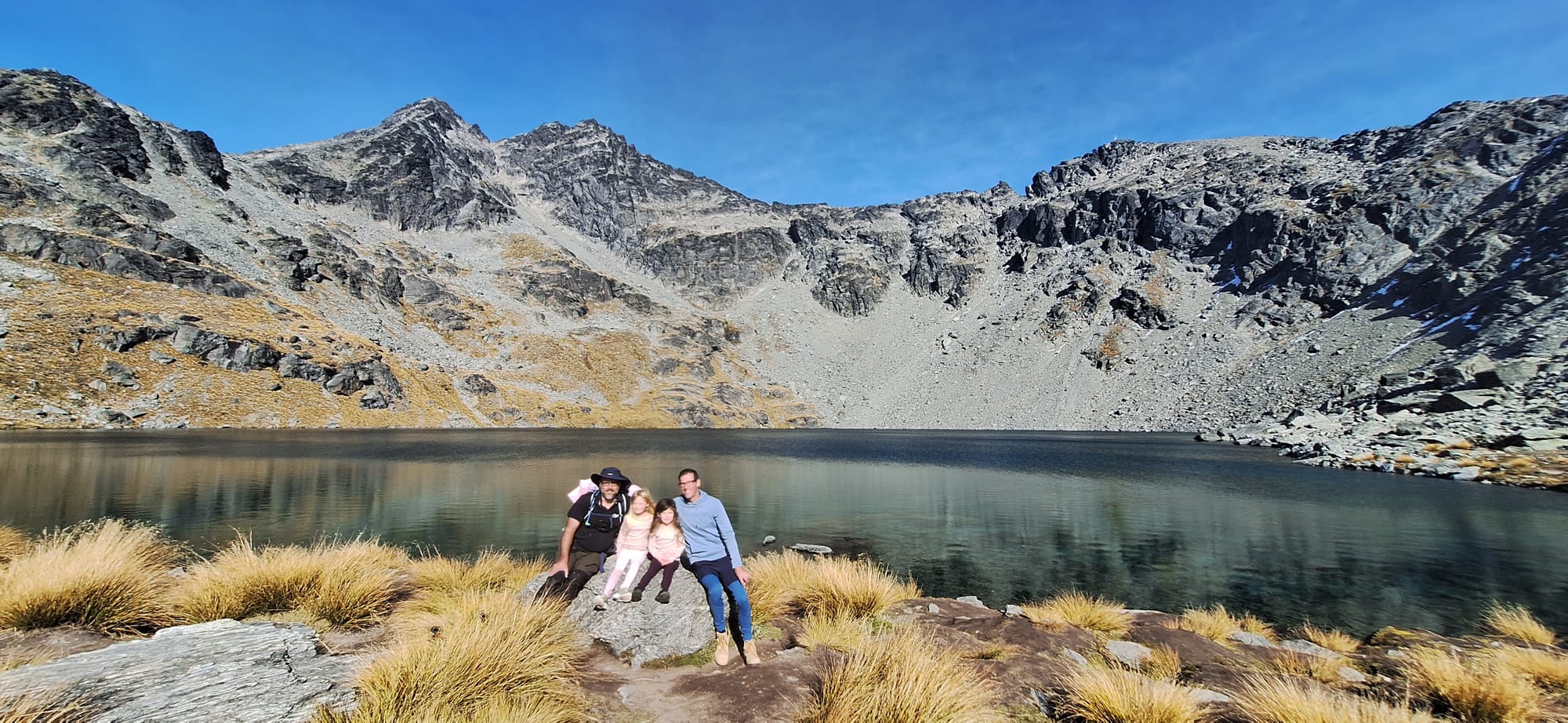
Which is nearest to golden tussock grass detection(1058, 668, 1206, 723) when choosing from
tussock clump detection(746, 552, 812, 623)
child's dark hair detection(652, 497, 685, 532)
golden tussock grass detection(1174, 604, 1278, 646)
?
tussock clump detection(746, 552, 812, 623)

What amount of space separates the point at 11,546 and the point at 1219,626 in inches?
983

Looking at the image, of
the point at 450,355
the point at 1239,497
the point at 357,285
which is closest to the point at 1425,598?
the point at 1239,497

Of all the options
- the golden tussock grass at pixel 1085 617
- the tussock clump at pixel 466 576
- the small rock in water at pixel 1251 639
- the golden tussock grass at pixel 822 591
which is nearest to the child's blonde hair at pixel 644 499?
the golden tussock grass at pixel 822 591

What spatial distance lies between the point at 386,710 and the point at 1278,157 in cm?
23180

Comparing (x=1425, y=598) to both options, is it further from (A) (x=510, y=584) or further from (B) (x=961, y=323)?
(B) (x=961, y=323)

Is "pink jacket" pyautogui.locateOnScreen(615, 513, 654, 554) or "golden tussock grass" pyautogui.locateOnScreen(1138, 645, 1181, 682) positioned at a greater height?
"pink jacket" pyautogui.locateOnScreen(615, 513, 654, 554)

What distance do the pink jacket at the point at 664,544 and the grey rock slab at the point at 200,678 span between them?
384 centimetres

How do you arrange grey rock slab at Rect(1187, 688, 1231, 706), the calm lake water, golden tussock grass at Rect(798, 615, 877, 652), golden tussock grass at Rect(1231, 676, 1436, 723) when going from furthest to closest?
the calm lake water → golden tussock grass at Rect(798, 615, 877, 652) → grey rock slab at Rect(1187, 688, 1231, 706) → golden tussock grass at Rect(1231, 676, 1436, 723)

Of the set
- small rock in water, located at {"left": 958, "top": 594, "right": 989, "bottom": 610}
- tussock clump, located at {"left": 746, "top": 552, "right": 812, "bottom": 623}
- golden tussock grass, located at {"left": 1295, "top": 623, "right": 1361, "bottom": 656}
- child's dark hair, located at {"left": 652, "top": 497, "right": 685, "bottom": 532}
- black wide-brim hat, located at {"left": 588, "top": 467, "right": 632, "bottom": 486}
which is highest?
black wide-brim hat, located at {"left": 588, "top": 467, "right": 632, "bottom": 486}

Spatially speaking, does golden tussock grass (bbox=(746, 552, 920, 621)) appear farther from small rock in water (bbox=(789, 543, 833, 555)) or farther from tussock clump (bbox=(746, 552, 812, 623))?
small rock in water (bbox=(789, 543, 833, 555))

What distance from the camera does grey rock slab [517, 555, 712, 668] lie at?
8859 millimetres

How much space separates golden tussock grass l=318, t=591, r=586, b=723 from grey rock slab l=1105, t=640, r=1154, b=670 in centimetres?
845

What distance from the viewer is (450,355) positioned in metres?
122

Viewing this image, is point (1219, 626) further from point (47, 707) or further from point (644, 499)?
point (47, 707)
